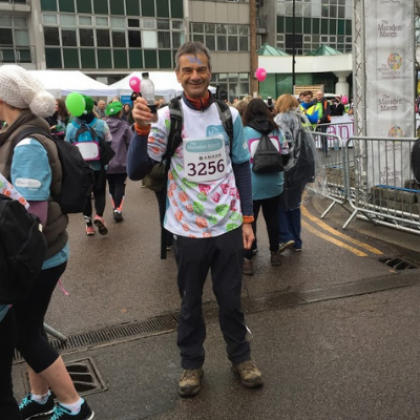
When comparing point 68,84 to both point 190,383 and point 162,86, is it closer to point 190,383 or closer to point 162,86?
point 162,86

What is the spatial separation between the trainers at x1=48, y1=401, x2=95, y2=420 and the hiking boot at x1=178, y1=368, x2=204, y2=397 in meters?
0.58

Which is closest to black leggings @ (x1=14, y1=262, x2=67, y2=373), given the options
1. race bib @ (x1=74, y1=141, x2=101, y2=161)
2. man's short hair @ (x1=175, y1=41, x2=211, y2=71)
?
man's short hair @ (x1=175, y1=41, x2=211, y2=71)

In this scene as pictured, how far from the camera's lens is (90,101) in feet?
23.7

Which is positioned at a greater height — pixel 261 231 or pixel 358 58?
pixel 358 58

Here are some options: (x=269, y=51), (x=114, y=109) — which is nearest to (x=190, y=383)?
(x=114, y=109)

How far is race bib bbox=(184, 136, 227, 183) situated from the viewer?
3064mm

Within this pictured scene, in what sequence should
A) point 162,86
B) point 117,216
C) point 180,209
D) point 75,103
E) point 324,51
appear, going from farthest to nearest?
point 324,51 → point 162,86 → point 117,216 → point 75,103 → point 180,209

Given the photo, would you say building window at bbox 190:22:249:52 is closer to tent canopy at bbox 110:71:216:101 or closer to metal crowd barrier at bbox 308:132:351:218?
tent canopy at bbox 110:71:216:101

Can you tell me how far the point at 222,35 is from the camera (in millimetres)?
40031

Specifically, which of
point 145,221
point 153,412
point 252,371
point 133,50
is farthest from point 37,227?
point 133,50

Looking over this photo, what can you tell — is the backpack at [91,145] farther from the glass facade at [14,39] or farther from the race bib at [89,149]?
the glass facade at [14,39]

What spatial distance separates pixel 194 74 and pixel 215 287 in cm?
131

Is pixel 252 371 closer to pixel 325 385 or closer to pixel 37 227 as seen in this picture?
pixel 325 385

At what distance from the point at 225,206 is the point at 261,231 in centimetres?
424
